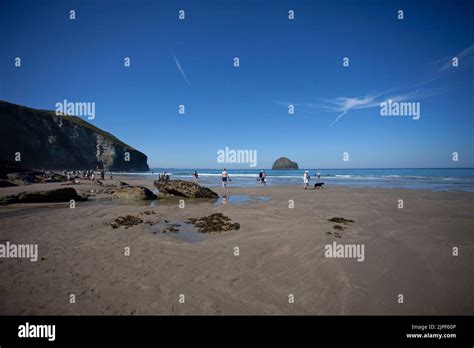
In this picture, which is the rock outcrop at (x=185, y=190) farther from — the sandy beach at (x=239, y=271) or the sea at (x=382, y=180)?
the sea at (x=382, y=180)

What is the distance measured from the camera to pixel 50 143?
255ft

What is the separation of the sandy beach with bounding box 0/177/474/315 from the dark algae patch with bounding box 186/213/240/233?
43cm

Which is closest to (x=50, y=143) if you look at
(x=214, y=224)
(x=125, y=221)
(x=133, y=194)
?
(x=133, y=194)

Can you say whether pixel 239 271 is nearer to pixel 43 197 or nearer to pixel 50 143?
pixel 43 197

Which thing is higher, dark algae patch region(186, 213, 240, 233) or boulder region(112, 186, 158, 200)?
boulder region(112, 186, 158, 200)

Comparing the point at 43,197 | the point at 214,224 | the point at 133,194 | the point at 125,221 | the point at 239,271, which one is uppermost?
the point at 43,197

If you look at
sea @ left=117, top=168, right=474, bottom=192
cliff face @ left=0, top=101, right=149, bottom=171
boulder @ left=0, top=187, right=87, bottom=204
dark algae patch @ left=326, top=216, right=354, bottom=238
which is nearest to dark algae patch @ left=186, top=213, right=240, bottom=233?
dark algae patch @ left=326, top=216, right=354, bottom=238

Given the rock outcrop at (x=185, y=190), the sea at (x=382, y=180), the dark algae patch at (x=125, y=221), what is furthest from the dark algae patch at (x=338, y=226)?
the sea at (x=382, y=180)

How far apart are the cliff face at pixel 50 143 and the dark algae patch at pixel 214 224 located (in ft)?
192

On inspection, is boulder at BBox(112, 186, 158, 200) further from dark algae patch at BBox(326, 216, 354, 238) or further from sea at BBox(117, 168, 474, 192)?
sea at BBox(117, 168, 474, 192)

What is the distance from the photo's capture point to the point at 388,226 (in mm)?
9328

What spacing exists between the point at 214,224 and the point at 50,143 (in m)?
95.8

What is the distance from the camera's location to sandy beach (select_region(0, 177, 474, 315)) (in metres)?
4.02

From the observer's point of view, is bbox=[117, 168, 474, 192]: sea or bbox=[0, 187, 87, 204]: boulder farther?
bbox=[117, 168, 474, 192]: sea
